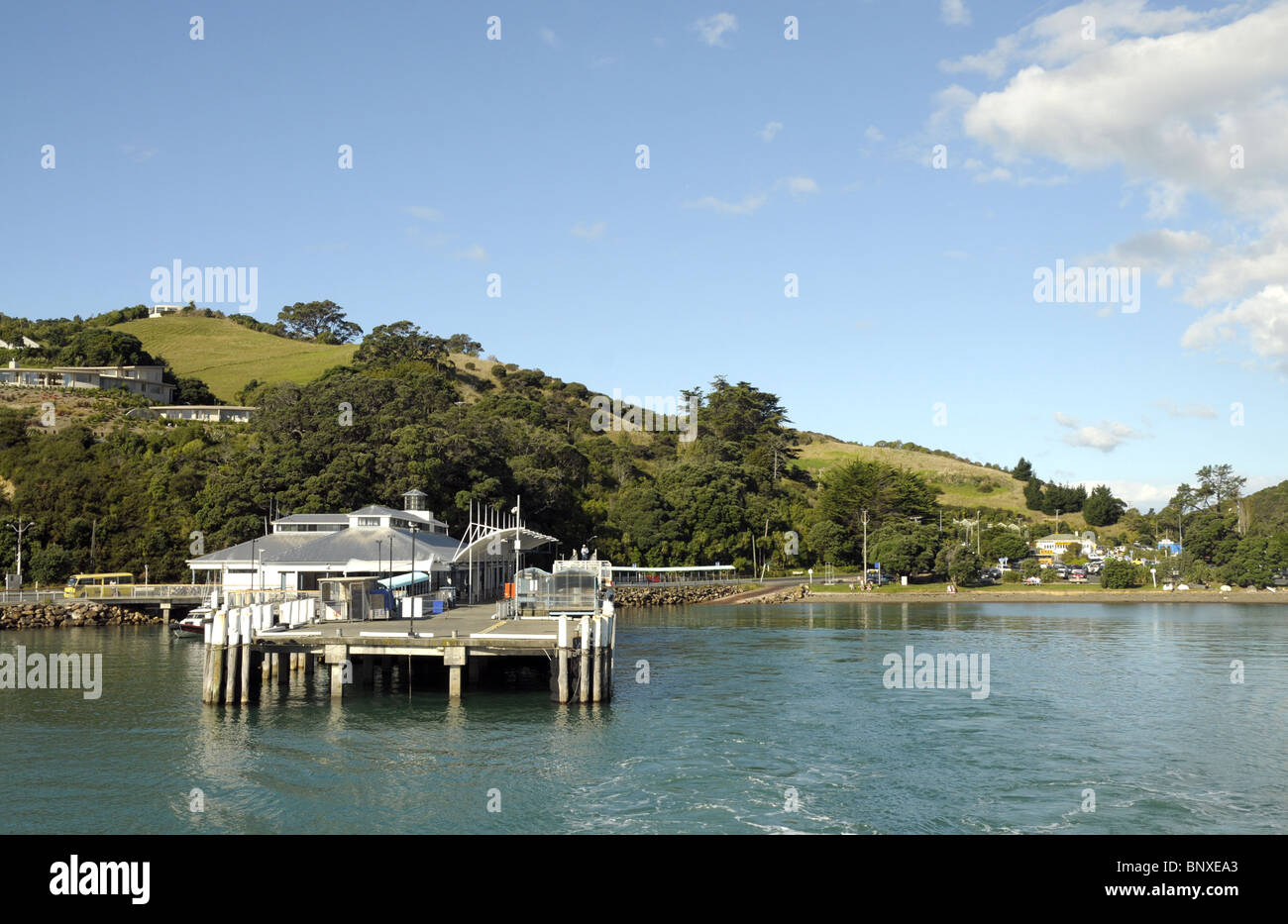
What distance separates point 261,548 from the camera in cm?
6062

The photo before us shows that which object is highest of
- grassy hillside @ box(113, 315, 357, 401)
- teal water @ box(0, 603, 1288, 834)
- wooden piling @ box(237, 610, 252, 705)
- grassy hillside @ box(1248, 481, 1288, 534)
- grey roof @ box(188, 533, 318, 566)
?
grassy hillside @ box(113, 315, 357, 401)

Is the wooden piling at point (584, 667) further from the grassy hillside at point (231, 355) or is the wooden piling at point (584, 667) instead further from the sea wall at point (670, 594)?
the grassy hillside at point (231, 355)

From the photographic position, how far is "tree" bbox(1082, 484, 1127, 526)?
170125 millimetres

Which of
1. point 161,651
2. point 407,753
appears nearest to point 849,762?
point 407,753

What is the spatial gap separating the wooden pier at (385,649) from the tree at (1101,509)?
15129 centimetres

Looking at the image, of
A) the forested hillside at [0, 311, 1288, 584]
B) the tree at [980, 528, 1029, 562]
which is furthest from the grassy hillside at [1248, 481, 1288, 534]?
the tree at [980, 528, 1029, 562]

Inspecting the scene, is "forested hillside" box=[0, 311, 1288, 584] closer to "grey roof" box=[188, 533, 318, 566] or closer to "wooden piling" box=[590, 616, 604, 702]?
"grey roof" box=[188, 533, 318, 566]

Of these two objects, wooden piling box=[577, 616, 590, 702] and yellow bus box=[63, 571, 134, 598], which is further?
yellow bus box=[63, 571, 134, 598]

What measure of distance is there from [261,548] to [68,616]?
67.3 feet

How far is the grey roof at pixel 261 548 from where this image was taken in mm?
60100

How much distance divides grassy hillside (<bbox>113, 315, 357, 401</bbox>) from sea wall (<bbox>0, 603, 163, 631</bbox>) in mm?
83835

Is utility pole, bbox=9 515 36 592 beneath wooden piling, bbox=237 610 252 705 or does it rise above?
above

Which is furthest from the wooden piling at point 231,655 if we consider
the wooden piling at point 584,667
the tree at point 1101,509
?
the tree at point 1101,509
